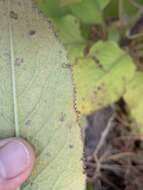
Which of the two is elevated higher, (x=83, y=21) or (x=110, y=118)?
(x=83, y=21)

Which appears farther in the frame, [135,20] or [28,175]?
[135,20]

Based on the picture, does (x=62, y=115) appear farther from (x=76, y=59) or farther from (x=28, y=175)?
(x=76, y=59)

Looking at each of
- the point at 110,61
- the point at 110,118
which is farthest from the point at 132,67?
the point at 110,118

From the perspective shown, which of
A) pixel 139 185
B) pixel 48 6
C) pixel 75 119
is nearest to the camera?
pixel 75 119

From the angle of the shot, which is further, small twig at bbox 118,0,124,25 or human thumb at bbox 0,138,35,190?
small twig at bbox 118,0,124,25

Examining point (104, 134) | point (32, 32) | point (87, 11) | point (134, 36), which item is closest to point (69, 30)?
point (87, 11)

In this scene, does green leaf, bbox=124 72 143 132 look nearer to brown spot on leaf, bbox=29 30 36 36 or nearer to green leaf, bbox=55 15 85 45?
green leaf, bbox=55 15 85 45

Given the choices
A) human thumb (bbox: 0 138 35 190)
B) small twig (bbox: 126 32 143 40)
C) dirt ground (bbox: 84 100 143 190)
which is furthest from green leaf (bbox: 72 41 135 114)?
human thumb (bbox: 0 138 35 190)
